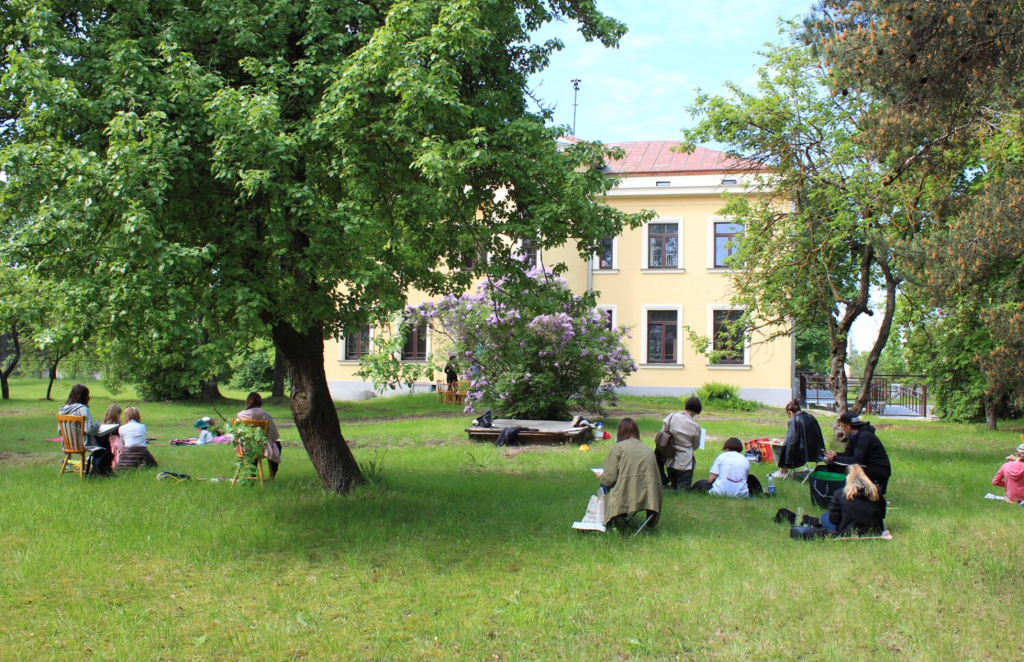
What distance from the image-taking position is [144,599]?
5.98 meters

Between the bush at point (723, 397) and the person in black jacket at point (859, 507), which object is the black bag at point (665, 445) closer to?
the person in black jacket at point (859, 507)

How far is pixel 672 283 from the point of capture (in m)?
31.0

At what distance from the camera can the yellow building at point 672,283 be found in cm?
3005

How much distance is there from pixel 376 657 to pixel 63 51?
636cm

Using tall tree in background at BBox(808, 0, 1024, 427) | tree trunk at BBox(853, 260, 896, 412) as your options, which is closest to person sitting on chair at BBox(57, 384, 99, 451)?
tall tree in background at BBox(808, 0, 1024, 427)

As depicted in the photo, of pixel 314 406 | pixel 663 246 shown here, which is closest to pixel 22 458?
pixel 314 406

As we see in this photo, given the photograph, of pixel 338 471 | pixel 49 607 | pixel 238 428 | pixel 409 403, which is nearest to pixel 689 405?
pixel 338 471

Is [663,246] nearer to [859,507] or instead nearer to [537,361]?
[537,361]

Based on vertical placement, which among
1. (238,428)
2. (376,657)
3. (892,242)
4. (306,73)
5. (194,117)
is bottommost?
(376,657)

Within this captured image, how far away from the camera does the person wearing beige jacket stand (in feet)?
34.9

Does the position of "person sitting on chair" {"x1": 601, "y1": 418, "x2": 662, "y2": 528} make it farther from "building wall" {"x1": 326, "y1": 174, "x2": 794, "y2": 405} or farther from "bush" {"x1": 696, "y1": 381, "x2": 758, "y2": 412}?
"building wall" {"x1": 326, "y1": 174, "x2": 794, "y2": 405}

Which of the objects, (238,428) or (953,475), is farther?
(953,475)

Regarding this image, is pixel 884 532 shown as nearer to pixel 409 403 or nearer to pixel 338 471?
pixel 338 471

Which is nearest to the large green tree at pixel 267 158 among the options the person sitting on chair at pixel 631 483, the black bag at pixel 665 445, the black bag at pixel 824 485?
the person sitting on chair at pixel 631 483
